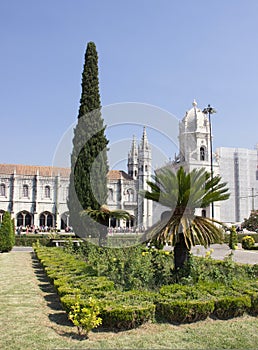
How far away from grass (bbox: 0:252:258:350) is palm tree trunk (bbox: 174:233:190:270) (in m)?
2.42

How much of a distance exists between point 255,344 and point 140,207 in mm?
50039

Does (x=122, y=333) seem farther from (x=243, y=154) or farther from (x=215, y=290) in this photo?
(x=243, y=154)

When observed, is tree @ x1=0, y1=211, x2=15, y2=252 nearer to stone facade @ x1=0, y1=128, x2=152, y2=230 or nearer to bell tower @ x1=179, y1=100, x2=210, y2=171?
bell tower @ x1=179, y1=100, x2=210, y2=171

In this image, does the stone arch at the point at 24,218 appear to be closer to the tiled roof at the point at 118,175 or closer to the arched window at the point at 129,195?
the tiled roof at the point at 118,175

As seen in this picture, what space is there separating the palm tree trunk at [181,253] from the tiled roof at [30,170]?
47776 millimetres

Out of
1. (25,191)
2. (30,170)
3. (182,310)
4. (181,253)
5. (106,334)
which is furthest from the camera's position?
Answer: (30,170)

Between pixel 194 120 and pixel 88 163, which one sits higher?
pixel 194 120

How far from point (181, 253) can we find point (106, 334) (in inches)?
149

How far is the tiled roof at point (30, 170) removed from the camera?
5478 cm

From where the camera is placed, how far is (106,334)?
18.7 ft

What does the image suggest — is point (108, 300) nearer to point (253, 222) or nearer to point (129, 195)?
point (253, 222)

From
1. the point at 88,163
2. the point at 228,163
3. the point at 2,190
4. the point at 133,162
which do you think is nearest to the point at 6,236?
the point at 88,163

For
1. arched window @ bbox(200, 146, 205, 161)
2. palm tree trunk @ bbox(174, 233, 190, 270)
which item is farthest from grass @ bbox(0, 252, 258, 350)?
arched window @ bbox(200, 146, 205, 161)

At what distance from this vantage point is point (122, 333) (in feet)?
18.9
